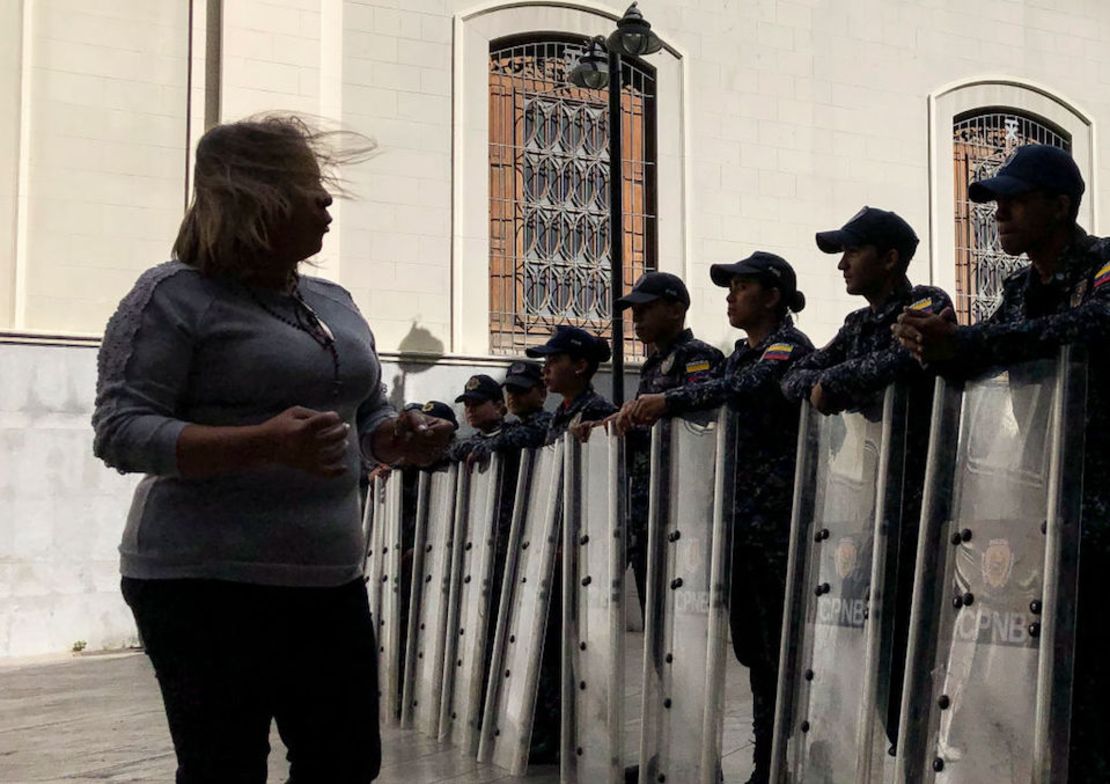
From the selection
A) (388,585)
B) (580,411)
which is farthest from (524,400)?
(388,585)

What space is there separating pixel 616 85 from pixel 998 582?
29.1ft

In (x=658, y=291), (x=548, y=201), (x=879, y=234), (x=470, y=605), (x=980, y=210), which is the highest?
(x=980, y=210)

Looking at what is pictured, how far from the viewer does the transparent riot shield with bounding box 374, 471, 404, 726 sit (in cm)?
865

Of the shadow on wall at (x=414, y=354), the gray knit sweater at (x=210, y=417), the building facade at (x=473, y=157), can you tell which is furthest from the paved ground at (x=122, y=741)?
the shadow on wall at (x=414, y=354)

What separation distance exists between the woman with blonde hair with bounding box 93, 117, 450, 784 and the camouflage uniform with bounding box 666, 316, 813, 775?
8.90 ft

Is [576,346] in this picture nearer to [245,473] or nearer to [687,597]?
[687,597]

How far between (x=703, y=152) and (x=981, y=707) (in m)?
12.7

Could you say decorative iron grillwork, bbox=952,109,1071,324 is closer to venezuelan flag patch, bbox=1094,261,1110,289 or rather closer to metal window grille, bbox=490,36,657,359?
metal window grille, bbox=490,36,657,359

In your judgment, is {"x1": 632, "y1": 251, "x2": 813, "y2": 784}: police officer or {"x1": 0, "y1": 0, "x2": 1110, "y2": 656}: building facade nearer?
{"x1": 632, "y1": 251, "x2": 813, "y2": 784}: police officer

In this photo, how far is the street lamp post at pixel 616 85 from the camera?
11492 mm

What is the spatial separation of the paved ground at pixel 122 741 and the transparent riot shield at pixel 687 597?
2.80 feet

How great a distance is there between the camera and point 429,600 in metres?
8.20

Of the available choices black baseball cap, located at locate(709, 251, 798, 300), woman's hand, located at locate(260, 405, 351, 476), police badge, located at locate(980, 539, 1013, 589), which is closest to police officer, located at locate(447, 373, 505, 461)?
black baseball cap, located at locate(709, 251, 798, 300)

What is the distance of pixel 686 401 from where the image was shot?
5438mm
